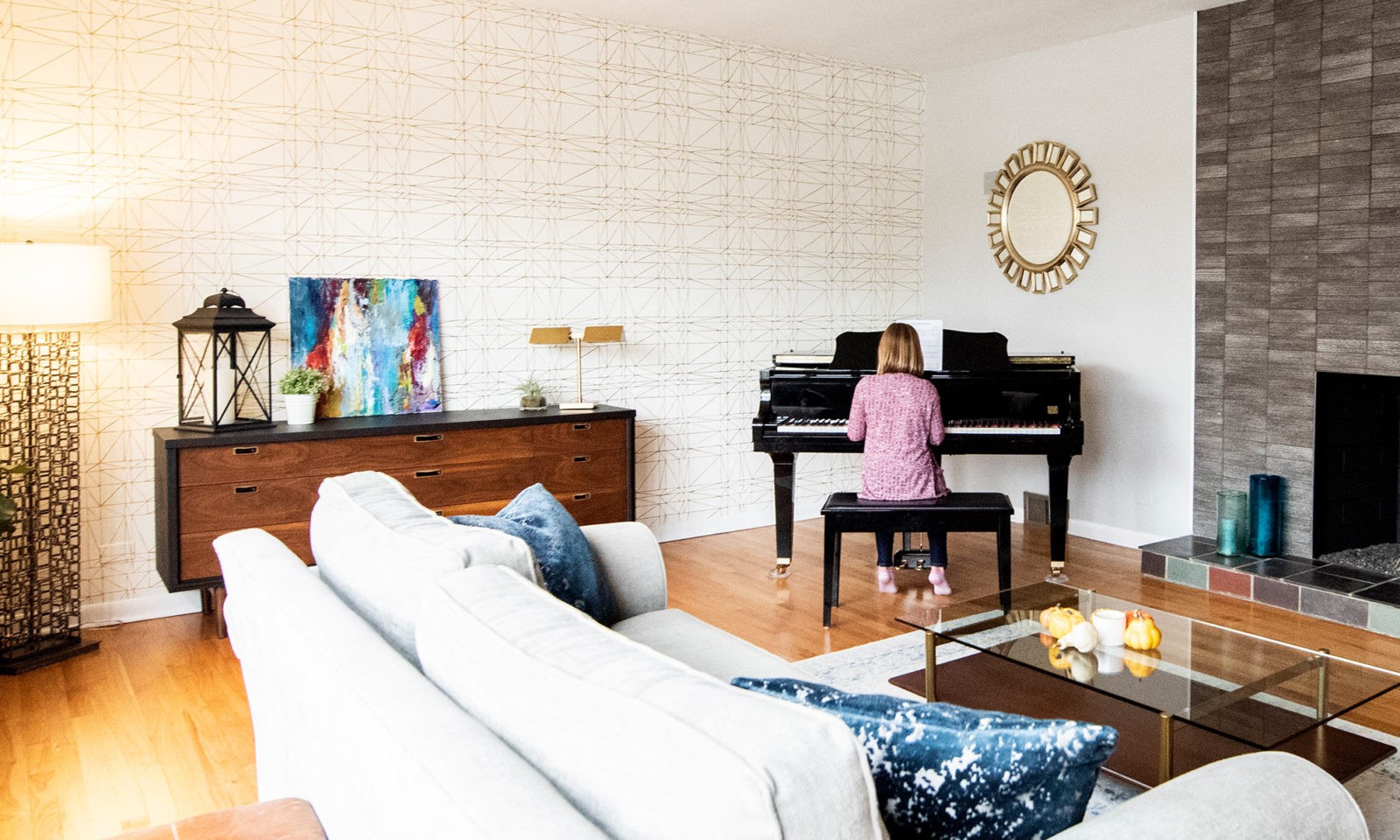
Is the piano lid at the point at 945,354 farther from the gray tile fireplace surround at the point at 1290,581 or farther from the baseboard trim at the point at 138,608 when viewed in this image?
the baseboard trim at the point at 138,608

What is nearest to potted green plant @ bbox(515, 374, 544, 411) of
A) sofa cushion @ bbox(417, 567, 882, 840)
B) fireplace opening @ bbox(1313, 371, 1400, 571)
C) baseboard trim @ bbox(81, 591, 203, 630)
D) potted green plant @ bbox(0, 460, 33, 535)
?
baseboard trim @ bbox(81, 591, 203, 630)

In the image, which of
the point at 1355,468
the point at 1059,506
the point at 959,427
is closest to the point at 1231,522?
the point at 1355,468

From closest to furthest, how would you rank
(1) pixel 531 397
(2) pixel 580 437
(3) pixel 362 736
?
(3) pixel 362 736 < (2) pixel 580 437 < (1) pixel 531 397

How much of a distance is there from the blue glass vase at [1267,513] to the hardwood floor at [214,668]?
0.43 m

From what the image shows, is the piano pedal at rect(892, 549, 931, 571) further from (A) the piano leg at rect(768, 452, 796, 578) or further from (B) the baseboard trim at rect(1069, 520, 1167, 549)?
(B) the baseboard trim at rect(1069, 520, 1167, 549)

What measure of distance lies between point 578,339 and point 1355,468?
3.80 m

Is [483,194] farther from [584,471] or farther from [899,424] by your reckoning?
[899,424]

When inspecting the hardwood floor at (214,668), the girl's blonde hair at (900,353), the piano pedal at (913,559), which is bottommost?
the hardwood floor at (214,668)

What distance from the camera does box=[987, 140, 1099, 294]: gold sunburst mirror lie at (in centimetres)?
587

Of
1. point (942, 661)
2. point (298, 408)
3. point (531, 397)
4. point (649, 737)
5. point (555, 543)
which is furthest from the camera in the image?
point (531, 397)

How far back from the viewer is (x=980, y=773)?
114 centimetres

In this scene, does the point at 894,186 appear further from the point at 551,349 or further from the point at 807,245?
the point at 551,349

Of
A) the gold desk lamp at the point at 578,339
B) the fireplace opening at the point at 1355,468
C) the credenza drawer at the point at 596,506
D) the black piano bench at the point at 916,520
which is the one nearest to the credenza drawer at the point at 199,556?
the credenza drawer at the point at 596,506

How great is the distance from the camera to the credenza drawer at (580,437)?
4.94 metres
